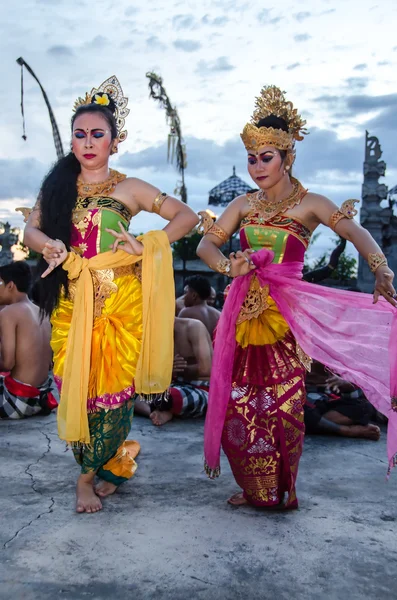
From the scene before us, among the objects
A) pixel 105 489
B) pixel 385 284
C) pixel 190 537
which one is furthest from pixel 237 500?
pixel 385 284

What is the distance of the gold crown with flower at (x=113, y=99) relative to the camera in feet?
11.2

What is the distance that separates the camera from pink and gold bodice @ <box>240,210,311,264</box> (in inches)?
125

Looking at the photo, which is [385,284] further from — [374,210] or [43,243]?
[374,210]

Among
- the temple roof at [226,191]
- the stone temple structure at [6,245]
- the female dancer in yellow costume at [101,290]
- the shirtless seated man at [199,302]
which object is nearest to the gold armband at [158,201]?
the female dancer in yellow costume at [101,290]

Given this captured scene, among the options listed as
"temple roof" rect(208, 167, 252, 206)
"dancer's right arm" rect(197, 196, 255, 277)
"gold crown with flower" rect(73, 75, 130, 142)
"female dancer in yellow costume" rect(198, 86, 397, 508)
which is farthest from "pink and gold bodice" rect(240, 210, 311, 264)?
"temple roof" rect(208, 167, 252, 206)

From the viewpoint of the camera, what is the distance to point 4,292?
202 inches

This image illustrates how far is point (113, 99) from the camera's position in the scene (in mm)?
3428

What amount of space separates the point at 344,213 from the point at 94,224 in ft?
4.35

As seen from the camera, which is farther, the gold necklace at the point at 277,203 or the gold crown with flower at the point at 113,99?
the gold crown with flower at the point at 113,99

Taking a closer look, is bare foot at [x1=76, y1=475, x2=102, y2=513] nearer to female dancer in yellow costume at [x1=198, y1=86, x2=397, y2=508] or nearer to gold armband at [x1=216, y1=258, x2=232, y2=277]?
female dancer in yellow costume at [x1=198, y1=86, x2=397, y2=508]

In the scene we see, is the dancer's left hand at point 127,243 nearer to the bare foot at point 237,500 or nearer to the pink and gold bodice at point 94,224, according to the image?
the pink and gold bodice at point 94,224

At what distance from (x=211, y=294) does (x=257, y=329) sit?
2.98 meters

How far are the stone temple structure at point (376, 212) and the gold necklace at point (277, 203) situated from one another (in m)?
8.60

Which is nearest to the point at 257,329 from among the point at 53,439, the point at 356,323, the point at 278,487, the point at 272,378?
the point at 272,378
